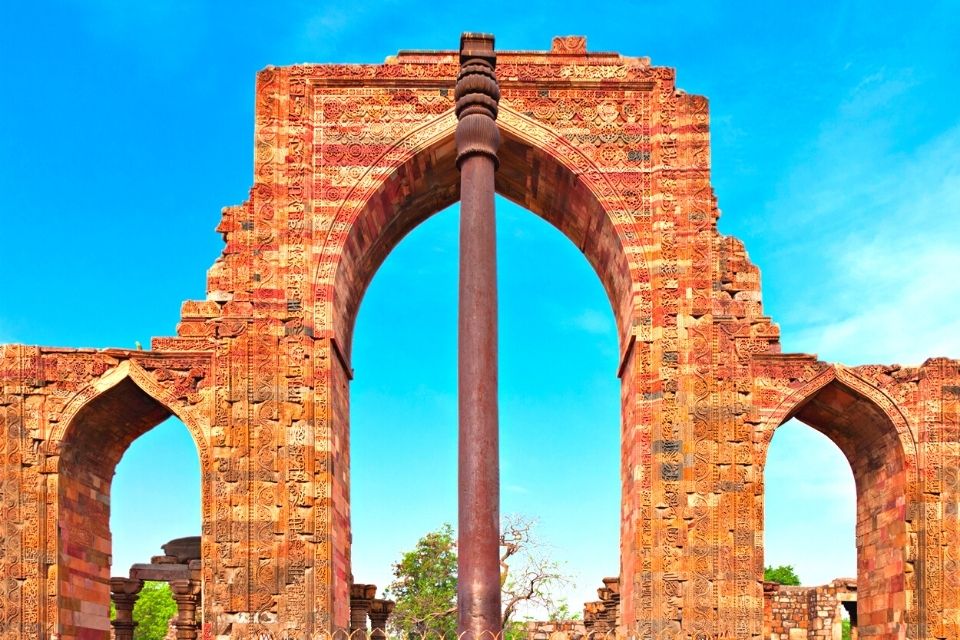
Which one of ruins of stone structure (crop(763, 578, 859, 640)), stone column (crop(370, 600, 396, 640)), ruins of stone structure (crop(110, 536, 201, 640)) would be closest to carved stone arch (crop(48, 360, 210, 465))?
ruins of stone structure (crop(110, 536, 201, 640))

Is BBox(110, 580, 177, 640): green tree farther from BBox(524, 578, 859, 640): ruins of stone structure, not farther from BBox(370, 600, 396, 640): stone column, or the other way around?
BBox(370, 600, 396, 640): stone column

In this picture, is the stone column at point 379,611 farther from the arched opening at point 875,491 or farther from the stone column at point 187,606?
the arched opening at point 875,491

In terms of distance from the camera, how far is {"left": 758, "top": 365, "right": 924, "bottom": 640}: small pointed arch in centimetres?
1370

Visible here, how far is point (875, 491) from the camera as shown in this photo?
14.8 m

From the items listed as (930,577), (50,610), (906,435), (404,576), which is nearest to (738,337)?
(906,435)

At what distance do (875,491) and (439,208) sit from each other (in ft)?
25.1

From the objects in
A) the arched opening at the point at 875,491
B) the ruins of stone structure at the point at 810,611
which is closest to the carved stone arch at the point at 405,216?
the arched opening at the point at 875,491

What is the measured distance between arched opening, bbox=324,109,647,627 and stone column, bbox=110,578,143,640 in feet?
20.1

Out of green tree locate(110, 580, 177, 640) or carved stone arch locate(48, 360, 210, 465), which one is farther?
green tree locate(110, 580, 177, 640)

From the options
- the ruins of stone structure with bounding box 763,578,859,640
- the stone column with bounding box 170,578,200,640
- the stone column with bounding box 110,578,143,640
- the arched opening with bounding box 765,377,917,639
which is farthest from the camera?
the ruins of stone structure with bounding box 763,578,859,640

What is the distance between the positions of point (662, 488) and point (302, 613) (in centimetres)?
482

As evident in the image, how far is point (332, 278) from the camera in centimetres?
1430

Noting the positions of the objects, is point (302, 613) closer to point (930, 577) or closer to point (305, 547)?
point (305, 547)

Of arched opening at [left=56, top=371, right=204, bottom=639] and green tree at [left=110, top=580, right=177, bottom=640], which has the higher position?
arched opening at [left=56, top=371, right=204, bottom=639]
